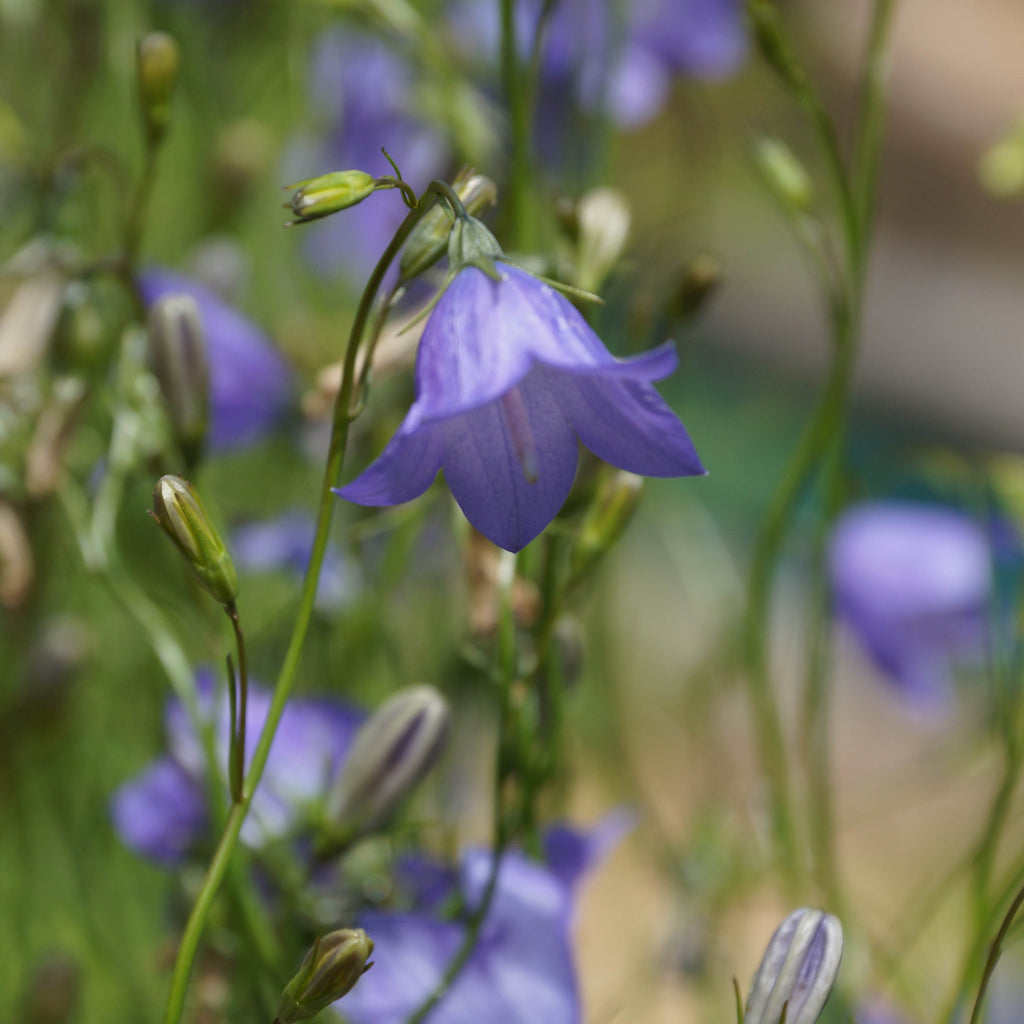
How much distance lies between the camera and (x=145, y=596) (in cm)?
48

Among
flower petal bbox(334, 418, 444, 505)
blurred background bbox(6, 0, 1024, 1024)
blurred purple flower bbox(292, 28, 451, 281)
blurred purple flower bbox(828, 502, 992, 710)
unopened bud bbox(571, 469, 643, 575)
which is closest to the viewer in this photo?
flower petal bbox(334, 418, 444, 505)

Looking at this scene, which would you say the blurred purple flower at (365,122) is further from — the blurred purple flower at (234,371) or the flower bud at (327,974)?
the flower bud at (327,974)

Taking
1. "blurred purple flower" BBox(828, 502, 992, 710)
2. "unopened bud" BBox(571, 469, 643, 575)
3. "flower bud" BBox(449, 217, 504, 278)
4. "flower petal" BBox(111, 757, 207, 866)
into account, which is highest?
"flower bud" BBox(449, 217, 504, 278)

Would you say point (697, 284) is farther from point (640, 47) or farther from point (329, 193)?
point (640, 47)

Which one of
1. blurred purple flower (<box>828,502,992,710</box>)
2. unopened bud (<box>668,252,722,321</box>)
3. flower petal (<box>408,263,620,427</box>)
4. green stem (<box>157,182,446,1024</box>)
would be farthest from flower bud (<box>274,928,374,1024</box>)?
blurred purple flower (<box>828,502,992,710</box>)

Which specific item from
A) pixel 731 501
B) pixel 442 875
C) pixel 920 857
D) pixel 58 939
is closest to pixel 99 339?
pixel 442 875

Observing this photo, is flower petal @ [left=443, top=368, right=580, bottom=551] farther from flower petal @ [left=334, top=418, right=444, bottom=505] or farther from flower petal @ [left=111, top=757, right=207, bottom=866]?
flower petal @ [left=111, top=757, right=207, bottom=866]

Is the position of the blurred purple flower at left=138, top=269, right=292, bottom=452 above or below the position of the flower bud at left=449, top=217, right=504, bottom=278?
below

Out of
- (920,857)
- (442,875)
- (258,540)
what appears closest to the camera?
(442,875)

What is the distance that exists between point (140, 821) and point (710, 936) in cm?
31

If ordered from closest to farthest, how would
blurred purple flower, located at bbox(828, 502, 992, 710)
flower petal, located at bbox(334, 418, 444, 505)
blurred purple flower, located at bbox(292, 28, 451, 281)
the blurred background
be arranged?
flower petal, located at bbox(334, 418, 444, 505)
the blurred background
blurred purple flower, located at bbox(828, 502, 992, 710)
blurred purple flower, located at bbox(292, 28, 451, 281)

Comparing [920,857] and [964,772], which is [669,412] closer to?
[964,772]

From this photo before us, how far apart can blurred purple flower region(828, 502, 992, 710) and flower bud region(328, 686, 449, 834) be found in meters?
0.33

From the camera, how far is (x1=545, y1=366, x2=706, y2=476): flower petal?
0.98 feet
